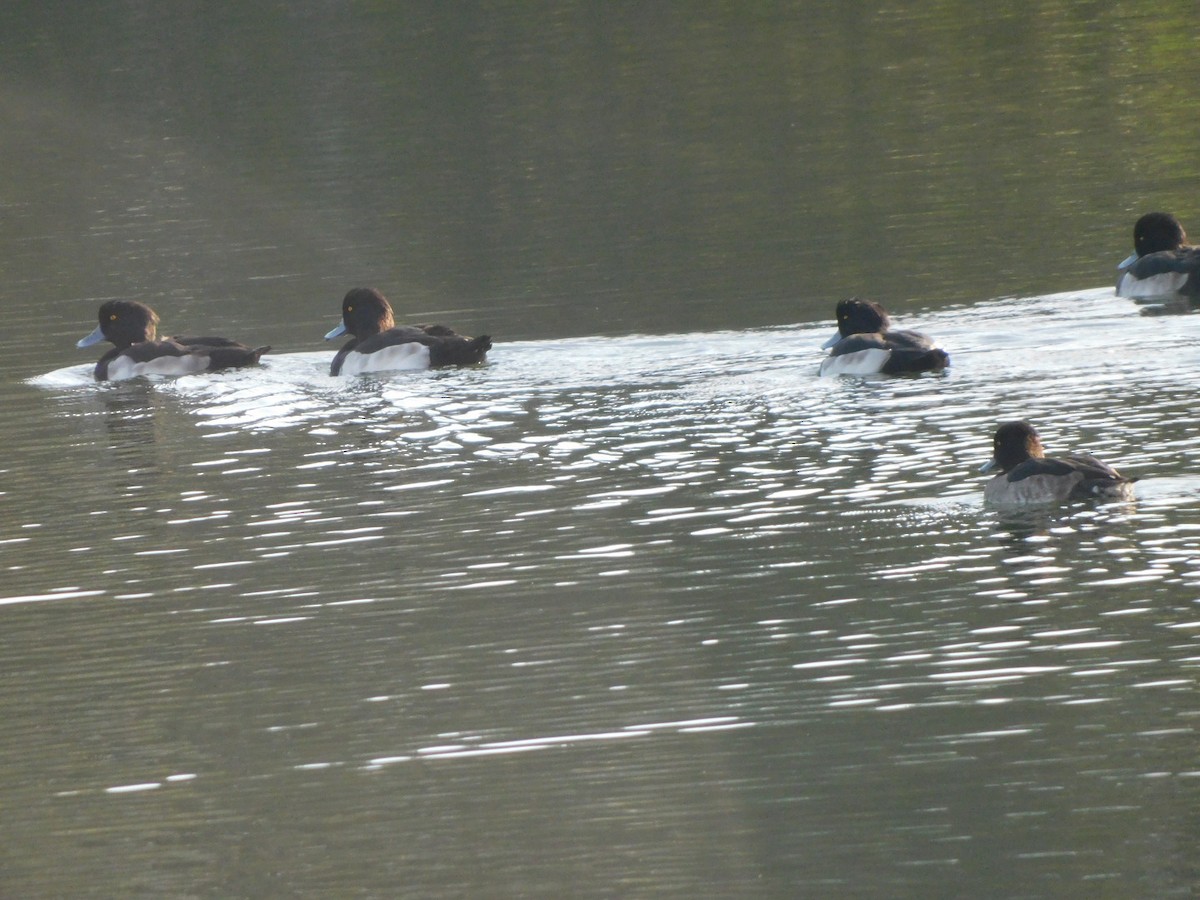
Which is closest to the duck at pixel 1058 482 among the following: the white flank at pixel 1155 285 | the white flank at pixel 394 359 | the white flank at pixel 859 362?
the white flank at pixel 859 362

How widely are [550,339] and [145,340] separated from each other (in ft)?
15.9

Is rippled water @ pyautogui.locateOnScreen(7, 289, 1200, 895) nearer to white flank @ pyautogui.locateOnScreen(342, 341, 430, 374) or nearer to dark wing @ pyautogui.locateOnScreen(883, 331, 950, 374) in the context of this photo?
dark wing @ pyautogui.locateOnScreen(883, 331, 950, 374)

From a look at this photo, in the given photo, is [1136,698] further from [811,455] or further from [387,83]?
[387,83]

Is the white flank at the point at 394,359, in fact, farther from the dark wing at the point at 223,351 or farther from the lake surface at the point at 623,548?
the dark wing at the point at 223,351

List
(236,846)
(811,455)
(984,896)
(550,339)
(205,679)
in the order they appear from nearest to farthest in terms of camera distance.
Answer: (984,896) < (236,846) < (205,679) < (811,455) < (550,339)

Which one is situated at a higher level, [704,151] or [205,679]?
[704,151]

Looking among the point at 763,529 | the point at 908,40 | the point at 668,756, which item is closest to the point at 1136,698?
the point at 668,756

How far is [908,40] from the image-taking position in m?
43.8

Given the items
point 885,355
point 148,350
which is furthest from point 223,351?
point 885,355

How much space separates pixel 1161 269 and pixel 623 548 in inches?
368

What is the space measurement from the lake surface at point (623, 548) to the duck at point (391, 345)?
307 millimetres

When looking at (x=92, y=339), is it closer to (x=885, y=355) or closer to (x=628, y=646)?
(x=885, y=355)

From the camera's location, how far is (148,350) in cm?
2170

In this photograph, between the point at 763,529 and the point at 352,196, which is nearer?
the point at 763,529
